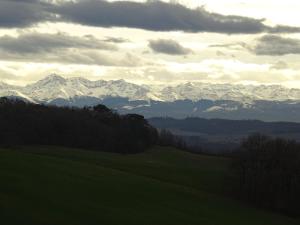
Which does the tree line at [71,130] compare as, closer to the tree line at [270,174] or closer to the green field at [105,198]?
the green field at [105,198]

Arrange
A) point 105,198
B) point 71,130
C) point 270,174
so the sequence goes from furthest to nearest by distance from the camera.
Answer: point 71,130, point 270,174, point 105,198

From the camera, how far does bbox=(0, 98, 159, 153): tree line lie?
155750 millimetres

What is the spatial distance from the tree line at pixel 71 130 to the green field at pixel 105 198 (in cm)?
6329

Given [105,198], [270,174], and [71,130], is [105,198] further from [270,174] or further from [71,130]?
[71,130]

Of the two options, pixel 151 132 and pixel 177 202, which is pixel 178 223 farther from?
pixel 151 132

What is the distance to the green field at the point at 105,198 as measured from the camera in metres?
54.2

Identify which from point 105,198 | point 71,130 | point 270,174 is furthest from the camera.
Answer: point 71,130

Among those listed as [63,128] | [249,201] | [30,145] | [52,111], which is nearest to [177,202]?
[249,201]

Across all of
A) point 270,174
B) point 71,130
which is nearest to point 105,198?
point 270,174

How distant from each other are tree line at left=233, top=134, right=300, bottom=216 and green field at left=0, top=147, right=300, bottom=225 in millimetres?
3586

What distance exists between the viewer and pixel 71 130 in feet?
540

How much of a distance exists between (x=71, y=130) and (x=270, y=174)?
286ft

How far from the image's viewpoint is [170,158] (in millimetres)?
141125

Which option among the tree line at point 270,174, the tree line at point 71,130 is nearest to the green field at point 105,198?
the tree line at point 270,174
